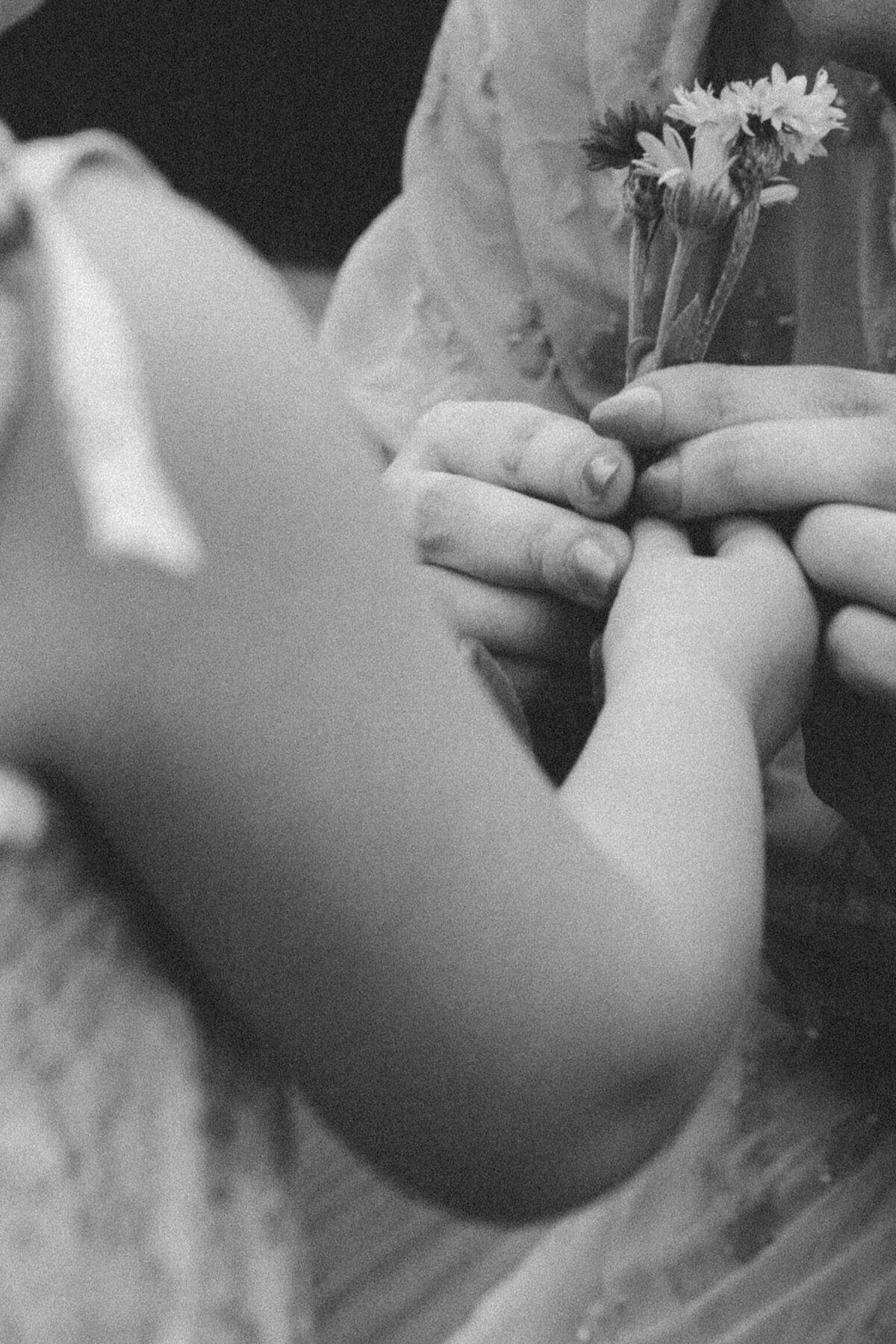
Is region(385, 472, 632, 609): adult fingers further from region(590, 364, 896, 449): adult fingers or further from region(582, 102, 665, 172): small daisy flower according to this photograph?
region(582, 102, 665, 172): small daisy flower

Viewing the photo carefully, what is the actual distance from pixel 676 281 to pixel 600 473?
0.39 feet

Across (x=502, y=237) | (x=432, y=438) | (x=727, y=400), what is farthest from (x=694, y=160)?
(x=502, y=237)

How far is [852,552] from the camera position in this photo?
32.3 inches

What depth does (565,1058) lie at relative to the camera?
55 cm

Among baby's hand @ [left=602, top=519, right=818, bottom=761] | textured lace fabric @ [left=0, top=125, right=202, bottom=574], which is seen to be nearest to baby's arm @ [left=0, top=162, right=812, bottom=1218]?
textured lace fabric @ [left=0, top=125, right=202, bottom=574]

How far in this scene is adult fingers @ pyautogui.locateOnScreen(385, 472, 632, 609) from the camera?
0.84 m

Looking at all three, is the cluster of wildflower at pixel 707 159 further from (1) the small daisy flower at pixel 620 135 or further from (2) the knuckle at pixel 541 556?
(2) the knuckle at pixel 541 556

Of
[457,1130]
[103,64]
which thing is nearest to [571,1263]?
[457,1130]

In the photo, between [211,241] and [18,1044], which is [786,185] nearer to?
[211,241]

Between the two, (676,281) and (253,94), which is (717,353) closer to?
(676,281)

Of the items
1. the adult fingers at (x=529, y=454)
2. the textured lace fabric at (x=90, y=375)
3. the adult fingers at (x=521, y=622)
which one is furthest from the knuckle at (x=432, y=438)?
the textured lace fabric at (x=90, y=375)

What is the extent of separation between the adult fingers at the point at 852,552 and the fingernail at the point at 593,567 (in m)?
0.11

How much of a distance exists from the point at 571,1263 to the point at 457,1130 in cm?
50

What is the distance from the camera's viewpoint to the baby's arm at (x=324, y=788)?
1.61ft
